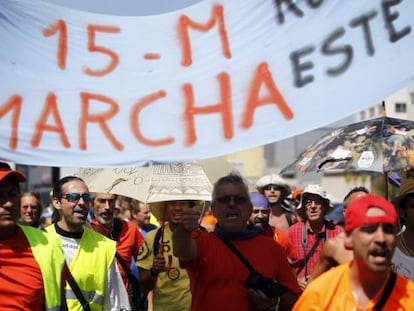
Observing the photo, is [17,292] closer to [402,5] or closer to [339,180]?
[402,5]

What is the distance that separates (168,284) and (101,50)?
2.52m

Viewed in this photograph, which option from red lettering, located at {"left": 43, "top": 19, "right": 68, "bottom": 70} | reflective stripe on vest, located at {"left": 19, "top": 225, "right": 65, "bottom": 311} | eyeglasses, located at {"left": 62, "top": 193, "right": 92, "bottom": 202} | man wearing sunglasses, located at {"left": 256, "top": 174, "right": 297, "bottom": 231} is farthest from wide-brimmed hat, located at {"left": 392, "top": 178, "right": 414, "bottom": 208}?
man wearing sunglasses, located at {"left": 256, "top": 174, "right": 297, "bottom": 231}

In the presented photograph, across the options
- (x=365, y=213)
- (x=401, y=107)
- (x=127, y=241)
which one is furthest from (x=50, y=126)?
(x=401, y=107)

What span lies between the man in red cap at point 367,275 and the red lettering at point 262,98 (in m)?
0.75

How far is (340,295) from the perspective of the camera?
369 cm

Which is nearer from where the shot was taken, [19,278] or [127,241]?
[19,278]

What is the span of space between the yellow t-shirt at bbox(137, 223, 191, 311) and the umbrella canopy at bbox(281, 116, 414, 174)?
1.16 m

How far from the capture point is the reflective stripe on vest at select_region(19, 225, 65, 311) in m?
4.61

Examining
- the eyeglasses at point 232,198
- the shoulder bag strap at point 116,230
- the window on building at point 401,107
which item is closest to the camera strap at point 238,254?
the eyeglasses at point 232,198

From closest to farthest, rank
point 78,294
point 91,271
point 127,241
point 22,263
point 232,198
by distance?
point 22,263
point 232,198
point 78,294
point 91,271
point 127,241

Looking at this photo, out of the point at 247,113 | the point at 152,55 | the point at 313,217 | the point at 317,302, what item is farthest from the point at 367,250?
the point at 313,217

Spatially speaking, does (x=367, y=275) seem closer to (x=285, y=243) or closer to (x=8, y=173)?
(x=8, y=173)

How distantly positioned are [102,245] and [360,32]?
2.37 metres

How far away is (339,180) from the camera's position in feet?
211
